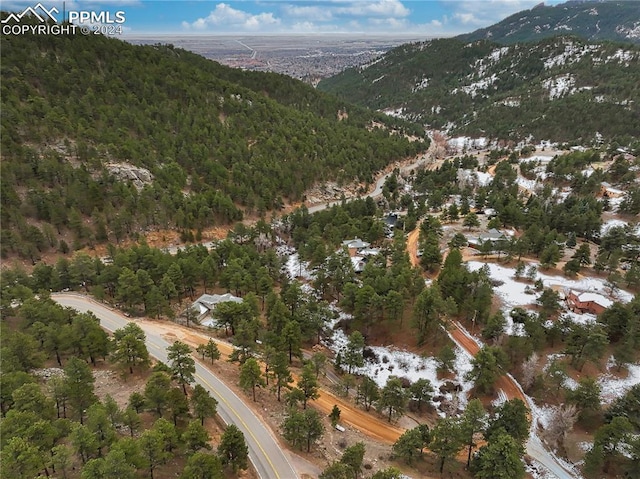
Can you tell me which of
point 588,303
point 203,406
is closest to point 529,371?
point 588,303

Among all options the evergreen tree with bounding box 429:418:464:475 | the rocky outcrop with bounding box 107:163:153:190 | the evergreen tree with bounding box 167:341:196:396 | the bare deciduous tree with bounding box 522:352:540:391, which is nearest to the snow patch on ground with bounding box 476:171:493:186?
the bare deciduous tree with bounding box 522:352:540:391

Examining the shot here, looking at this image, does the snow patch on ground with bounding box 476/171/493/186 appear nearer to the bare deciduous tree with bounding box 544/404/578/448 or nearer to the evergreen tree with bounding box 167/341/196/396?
the bare deciduous tree with bounding box 544/404/578/448

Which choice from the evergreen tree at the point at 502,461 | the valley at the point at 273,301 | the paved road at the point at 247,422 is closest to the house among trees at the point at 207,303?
the valley at the point at 273,301

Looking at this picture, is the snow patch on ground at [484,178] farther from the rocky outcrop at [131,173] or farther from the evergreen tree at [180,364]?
the evergreen tree at [180,364]

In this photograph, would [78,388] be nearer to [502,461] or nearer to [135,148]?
[502,461]

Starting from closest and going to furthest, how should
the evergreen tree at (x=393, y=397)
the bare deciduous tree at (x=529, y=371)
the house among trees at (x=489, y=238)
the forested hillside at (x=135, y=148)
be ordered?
the evergreen tree at (x=393, y=397), the bare deciduous tree at (x=529, y=371), the house among trees at (x=489, y=238), the forested hillside at (x=135, y=148)

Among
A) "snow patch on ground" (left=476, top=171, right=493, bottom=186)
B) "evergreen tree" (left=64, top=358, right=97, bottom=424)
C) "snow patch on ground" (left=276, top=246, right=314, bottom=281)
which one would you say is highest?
"snow patch on ground" (left=476, top=171, right=493, bottom=186)

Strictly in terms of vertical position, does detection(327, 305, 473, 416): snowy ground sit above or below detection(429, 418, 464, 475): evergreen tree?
below
